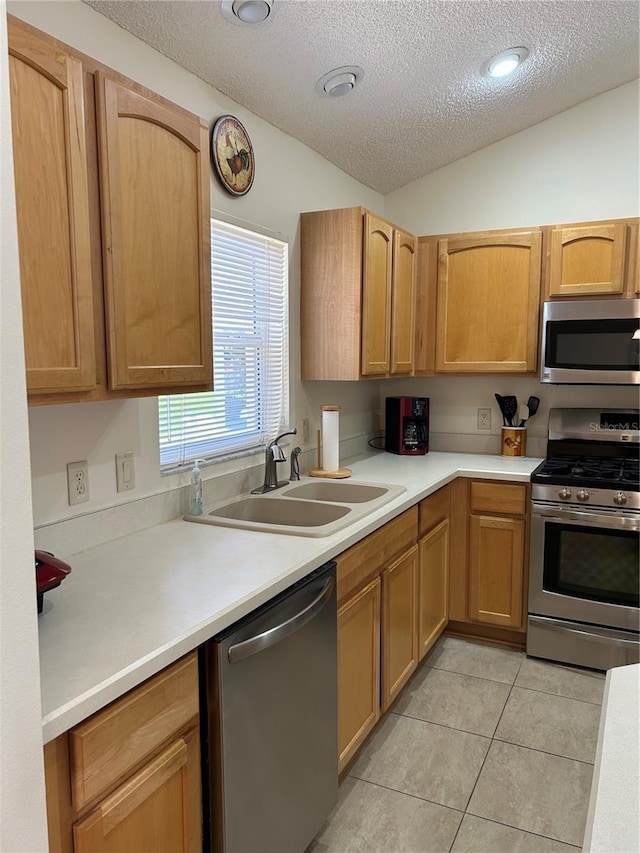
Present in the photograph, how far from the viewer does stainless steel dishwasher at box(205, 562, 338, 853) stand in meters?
1.34

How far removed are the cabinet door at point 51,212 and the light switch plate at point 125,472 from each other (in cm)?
60

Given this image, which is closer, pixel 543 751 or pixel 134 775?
pixel 134 775

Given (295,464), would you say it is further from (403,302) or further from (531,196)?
(531,196)

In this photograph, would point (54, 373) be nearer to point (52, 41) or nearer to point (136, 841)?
point (52, 41)

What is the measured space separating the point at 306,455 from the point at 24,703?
84.4 inches

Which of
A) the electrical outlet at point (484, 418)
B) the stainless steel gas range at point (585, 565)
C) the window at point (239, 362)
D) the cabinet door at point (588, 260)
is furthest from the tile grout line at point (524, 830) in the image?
the cabinet door at point (588, 260)

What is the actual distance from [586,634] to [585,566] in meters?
0.32

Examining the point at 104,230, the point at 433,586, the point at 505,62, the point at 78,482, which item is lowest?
the point at 433,586

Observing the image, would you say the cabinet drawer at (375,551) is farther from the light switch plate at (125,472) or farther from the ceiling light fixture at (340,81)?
the ceiling light fixture at (340,81)

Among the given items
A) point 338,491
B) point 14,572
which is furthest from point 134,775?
point 338,491

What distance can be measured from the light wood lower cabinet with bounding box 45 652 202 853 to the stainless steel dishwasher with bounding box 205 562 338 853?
0.20ft

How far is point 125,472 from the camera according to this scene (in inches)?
75.6

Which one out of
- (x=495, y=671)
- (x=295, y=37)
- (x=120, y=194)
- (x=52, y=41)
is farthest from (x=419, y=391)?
(x=52, y=41)

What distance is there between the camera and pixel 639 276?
9.50 ft
